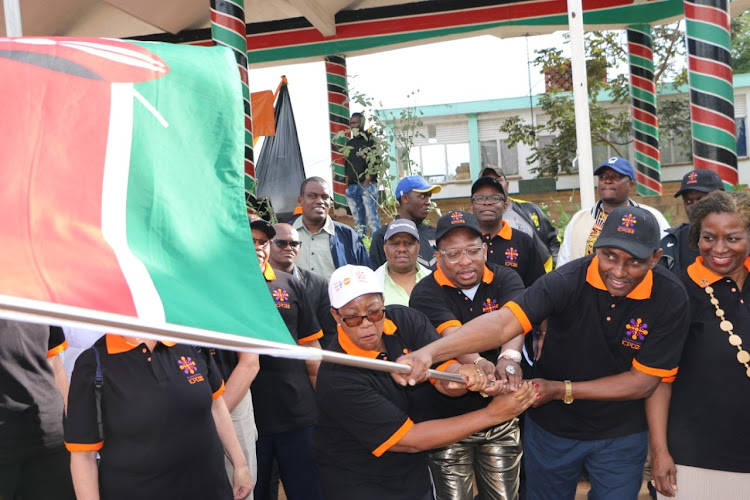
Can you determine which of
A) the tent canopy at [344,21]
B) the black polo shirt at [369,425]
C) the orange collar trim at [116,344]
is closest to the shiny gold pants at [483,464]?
the black polo shirt at [369,425]

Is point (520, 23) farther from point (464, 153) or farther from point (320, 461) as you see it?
point (464, 153)

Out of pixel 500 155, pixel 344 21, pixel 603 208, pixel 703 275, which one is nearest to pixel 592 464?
pixel 703 275

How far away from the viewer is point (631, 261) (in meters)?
3.84

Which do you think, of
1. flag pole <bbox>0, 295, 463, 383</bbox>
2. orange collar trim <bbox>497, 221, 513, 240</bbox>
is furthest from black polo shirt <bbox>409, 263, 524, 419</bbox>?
flag pole <bbox>0, 295, 463, 383</bbox>

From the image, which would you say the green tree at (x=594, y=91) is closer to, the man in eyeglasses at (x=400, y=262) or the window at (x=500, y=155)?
the window at (x=500, y=155)

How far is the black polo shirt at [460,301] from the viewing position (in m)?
4.40

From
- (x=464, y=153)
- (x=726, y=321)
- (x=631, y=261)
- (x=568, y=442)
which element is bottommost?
(x=568, y=442)

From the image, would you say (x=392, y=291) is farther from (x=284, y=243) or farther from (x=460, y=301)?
(x=460, y=301)

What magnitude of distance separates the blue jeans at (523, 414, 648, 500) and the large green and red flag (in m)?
2.30

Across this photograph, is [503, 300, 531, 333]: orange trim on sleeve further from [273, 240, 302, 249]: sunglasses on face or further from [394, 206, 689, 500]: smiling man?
[273, 240, 302, 249]: sunglasses on face

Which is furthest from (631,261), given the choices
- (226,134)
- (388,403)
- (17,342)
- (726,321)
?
(17,342)

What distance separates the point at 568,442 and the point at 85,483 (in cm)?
232

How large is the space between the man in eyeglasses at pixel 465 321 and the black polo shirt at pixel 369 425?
0.42 m

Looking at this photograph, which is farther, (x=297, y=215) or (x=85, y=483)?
(x=297, y=215)
